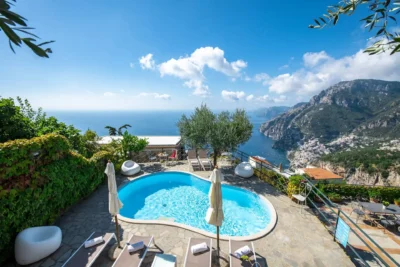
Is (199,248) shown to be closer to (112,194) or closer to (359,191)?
(112,194)

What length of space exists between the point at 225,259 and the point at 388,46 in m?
6.53

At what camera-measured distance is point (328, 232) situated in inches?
294

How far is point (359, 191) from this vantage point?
11836 millimetres

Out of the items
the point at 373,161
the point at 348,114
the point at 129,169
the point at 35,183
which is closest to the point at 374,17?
the point at 35,183

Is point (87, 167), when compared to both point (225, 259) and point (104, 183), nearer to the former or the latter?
point (104, 183)

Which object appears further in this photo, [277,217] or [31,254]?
[277,217]

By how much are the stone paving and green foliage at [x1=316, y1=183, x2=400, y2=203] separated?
3.99 meters

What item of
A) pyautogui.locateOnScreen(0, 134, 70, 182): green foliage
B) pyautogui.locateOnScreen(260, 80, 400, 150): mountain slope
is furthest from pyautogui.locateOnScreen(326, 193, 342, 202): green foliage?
pyautogui.locateOnScreen(260, 80, 400, 150): mountain slope

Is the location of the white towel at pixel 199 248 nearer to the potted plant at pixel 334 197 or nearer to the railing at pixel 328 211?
the railing at pixel 328 211

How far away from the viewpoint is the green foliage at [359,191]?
1162cm

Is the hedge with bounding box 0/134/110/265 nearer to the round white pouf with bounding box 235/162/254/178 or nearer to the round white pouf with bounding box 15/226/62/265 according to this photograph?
the round white pouf with bounding box 15/226/62/265

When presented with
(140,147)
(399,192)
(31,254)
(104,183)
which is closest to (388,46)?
(31,254)

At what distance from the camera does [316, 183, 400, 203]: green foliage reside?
1162cm

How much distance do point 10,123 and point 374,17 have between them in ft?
42.7
